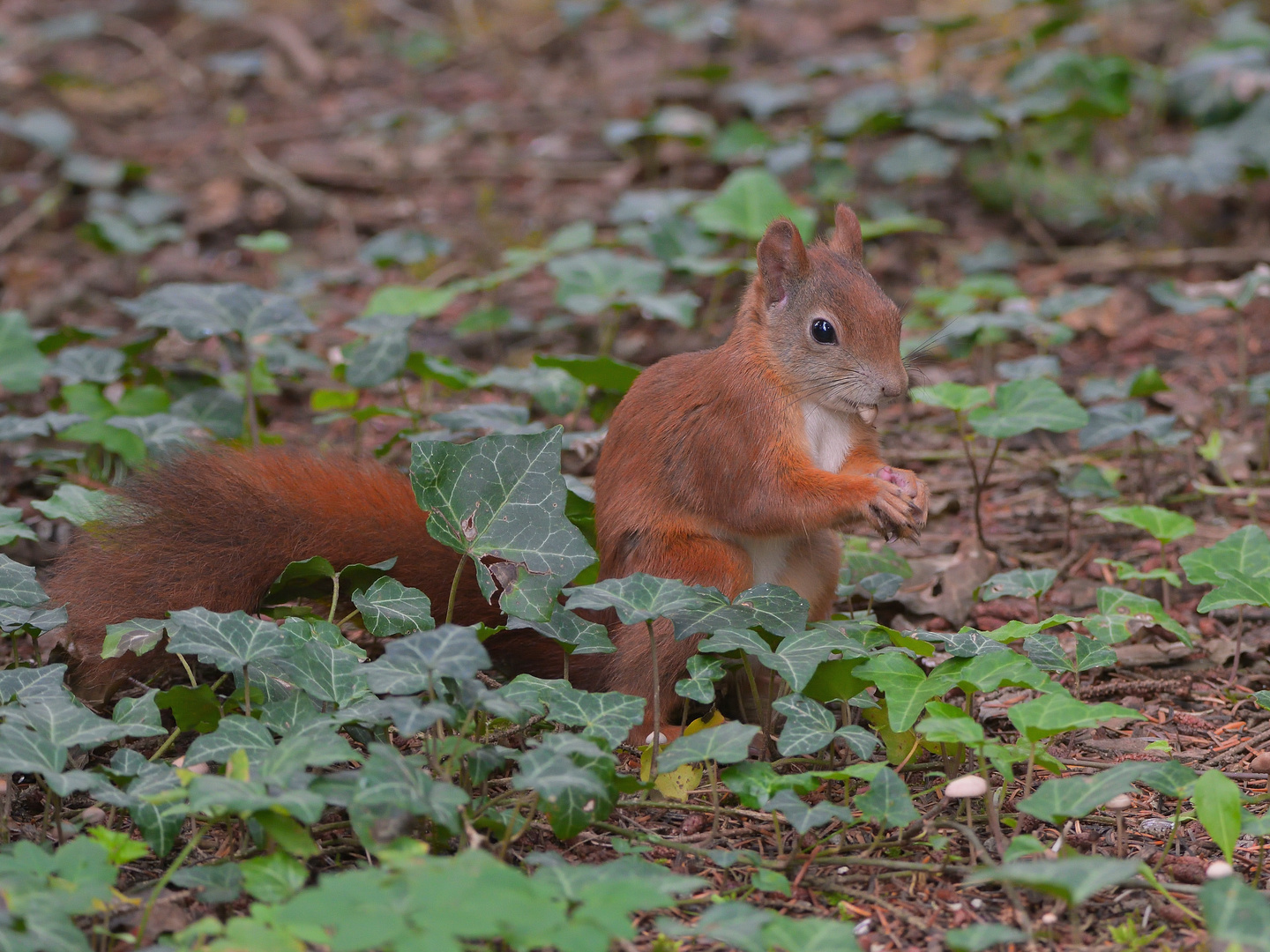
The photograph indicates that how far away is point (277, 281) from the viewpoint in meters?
5.16

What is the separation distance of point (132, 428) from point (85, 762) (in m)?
1.20

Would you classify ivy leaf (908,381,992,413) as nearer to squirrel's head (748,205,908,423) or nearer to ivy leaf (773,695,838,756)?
squirrel's head (748,205,908,423)

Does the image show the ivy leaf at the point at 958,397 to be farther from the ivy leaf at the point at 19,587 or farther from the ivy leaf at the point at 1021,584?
the ivy leaf at the point at 19,587

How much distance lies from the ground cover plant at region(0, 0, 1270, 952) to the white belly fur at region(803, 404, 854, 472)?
32cm

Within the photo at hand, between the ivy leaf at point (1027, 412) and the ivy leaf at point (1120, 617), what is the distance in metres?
0.47

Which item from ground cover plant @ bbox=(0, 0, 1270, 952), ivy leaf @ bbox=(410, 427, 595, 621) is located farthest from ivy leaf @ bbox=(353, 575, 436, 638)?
ivy leaf @ bbox=(410, 427, 595, 621)

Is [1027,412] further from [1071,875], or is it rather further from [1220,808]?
[1071,875]

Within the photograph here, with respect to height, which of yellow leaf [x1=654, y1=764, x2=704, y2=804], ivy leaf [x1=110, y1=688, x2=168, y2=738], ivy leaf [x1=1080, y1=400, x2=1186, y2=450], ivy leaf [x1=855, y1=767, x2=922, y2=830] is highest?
ivy leaf [x1=1080, y1=400, x2=1186, y2=450]

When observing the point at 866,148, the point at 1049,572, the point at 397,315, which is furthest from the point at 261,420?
the point at 866,148

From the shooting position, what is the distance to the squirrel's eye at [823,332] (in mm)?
2660

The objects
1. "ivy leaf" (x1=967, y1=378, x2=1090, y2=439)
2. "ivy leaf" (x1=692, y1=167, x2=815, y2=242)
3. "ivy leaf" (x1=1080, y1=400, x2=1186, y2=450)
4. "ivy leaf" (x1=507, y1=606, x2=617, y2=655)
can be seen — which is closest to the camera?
"ivy leaf" (x1=507, y1=606, x2=617, y2=655)

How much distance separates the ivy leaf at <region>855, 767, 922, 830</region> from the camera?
6.56 feet

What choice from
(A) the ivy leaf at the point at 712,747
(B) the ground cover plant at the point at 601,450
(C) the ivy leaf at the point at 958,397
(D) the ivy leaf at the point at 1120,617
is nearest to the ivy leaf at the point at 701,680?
(B) the ground cover plant at the point at 601,450

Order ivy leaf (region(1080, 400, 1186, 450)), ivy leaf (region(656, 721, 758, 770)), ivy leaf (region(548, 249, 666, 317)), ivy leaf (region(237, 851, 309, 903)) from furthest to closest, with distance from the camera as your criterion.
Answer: ivy leaf (region(548, 249, 666, 317)) < ivy leaf (region(1080, 400, 1186, 450)) < ivy leaf (region(656, 721, 758, 770)) < ivy leaf (region(237, 851, 309, 903))
